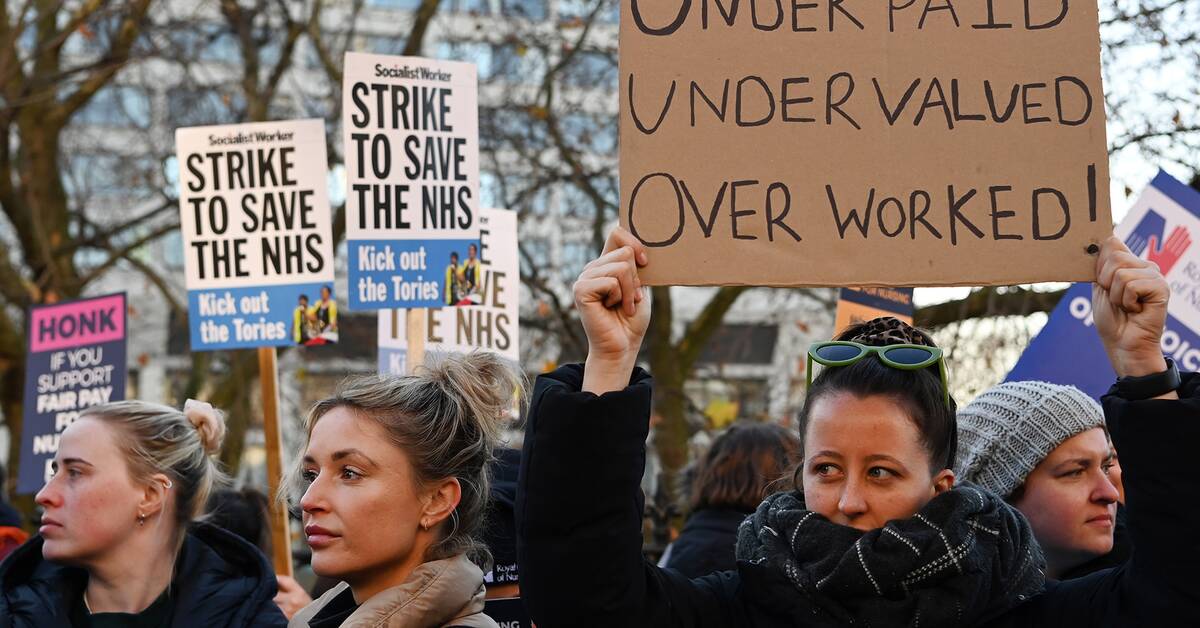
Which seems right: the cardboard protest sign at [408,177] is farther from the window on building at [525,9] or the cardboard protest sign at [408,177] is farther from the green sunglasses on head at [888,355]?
the window on building at [525,9]

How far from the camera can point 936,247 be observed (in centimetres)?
271

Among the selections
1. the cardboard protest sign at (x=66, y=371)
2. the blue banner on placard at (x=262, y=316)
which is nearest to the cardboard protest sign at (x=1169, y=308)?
the blue banner on placard at (x=262, y=316)

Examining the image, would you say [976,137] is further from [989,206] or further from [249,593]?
[249,593]

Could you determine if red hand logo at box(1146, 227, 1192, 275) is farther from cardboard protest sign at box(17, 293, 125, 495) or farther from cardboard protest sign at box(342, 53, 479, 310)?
cardboard protest sign at box(17, 293, 125, 495)

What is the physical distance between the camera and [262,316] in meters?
5.74

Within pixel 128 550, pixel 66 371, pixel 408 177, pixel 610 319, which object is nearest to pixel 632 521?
pixel 610 319

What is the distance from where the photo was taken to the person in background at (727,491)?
4.42 metres

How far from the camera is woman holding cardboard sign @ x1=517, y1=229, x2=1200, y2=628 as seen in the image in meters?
2.41

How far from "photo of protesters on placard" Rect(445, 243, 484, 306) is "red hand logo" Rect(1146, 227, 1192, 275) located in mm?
2449

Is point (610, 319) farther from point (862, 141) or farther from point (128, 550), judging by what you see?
point (128, 550)

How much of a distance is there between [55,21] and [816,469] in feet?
35.5

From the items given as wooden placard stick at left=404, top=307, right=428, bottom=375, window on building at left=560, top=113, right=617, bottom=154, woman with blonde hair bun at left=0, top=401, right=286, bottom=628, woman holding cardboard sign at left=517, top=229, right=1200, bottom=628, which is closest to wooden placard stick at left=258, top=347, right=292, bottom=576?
wooden placard stick at left=404, top=307, right=428, bottom=375

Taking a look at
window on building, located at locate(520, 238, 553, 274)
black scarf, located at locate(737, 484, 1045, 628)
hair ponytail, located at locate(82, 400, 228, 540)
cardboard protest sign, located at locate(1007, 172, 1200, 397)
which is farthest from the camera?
window on building, located at locate(520, 238, 553, 274)

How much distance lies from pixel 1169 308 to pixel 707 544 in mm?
1903
